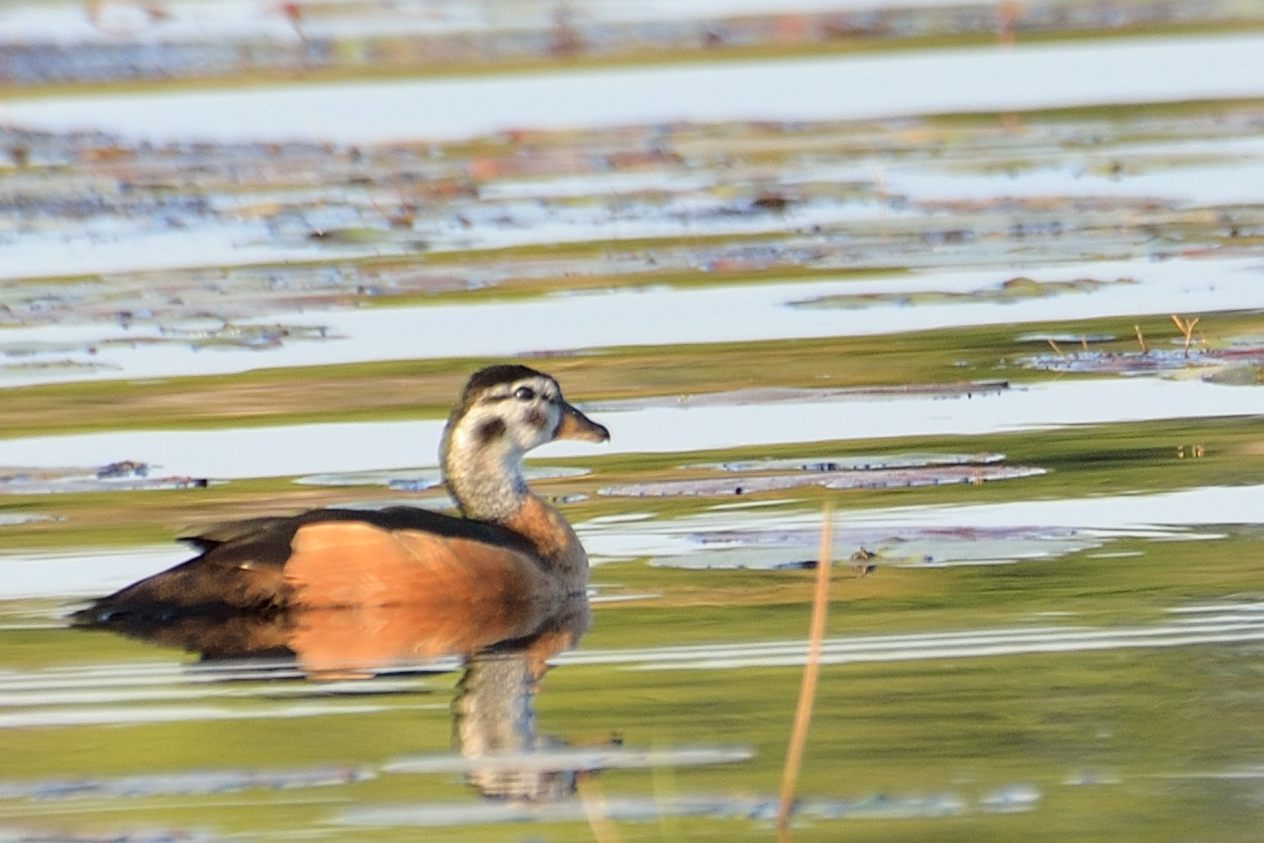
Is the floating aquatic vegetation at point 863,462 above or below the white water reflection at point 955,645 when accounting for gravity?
above

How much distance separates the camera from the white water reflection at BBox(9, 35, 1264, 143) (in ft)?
81.4

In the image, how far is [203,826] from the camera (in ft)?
24.8

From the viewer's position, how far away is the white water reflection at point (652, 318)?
607 inches

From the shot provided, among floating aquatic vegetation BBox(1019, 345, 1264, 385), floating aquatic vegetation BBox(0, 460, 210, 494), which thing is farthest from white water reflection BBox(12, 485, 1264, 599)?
floating aquatic vegetation BBox(1019, 345, 1264, 385)

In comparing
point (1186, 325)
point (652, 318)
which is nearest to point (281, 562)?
point (1186, 325)

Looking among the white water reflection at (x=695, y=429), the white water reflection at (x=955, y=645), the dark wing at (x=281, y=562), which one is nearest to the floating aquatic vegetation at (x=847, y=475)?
the white water reflection at (x=695, y=429)

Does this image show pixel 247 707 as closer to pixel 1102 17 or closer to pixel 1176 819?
pixel 1176 819

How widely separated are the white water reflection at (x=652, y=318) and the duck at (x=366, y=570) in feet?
14.4

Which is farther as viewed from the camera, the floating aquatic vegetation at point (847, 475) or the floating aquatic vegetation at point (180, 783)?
the floating aquatic vegetation at point (847, 475)

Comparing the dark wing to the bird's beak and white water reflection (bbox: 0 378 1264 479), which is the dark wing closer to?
the bird's beak

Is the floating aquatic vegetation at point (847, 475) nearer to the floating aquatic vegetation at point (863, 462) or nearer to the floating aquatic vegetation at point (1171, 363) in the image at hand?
the floating aquatic vegetation at point (863, 462)

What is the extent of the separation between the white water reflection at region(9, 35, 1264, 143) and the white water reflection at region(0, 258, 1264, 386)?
7554mm

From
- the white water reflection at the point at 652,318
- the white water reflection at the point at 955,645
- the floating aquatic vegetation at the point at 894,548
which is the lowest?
the white water reflection at the point at 955,645

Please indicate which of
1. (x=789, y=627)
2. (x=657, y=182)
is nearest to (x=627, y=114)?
(x=657, y=182)
